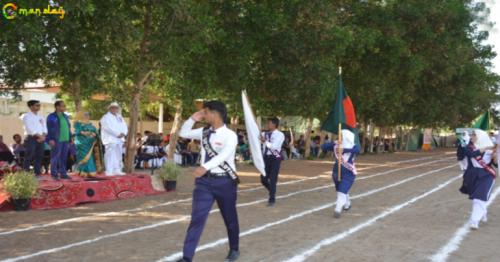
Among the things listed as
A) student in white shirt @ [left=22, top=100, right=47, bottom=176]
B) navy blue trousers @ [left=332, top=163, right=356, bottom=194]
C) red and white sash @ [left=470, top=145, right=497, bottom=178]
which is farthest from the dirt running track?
student in white shirt @ [left=22, top=100, right=47, bottom=176]

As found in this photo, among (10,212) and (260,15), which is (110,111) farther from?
(260,15)

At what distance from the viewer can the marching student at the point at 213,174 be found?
20.8ft

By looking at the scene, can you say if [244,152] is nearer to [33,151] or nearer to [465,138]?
[33,151]

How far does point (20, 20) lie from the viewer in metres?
9.86

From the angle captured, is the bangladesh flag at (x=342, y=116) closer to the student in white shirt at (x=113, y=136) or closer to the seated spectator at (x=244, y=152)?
the student in white shirt at (x=113, y=136)

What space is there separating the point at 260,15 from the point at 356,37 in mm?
5620

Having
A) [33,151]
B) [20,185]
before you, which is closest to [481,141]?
[20,185]

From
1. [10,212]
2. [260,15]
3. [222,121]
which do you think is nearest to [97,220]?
[10,212]

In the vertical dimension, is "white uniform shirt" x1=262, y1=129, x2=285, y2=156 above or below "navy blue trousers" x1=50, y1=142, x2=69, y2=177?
above

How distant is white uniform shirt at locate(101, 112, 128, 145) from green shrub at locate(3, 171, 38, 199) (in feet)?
9.45

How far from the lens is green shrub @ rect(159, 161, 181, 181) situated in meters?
15.1

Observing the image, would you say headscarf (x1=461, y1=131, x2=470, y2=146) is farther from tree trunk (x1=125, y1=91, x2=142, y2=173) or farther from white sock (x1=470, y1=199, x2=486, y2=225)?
tree trunk (x1=125, y1=91, x2=142, y2=173)

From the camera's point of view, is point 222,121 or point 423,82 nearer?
point 222,121

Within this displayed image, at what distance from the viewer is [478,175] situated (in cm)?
1003
